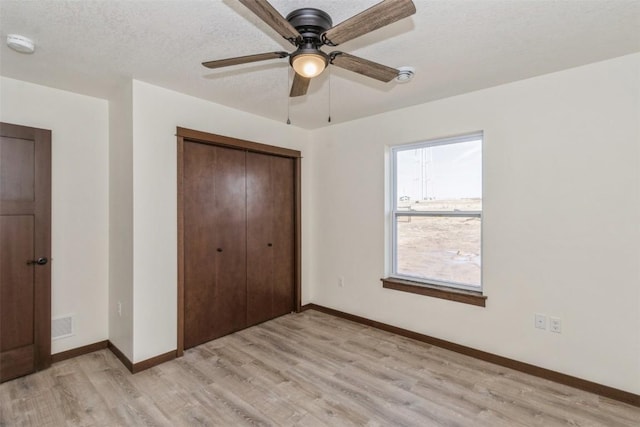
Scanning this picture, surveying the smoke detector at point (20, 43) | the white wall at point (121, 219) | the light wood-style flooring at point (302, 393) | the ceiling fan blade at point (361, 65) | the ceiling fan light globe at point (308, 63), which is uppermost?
the smoke detector at point (20, 43)

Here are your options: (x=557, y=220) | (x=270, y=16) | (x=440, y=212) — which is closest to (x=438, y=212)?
(x=440, y=212)

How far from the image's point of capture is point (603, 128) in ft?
7.63

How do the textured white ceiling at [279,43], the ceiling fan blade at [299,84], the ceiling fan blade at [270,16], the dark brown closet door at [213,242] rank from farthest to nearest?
Result: the dark brown closet door at [213,242], the ceiling fan blade at [299,84], the textured white ceiling at [279,43], the ceiling fan blade at [270,16]

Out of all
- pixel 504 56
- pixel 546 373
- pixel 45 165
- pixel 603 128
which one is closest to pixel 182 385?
pixel 45 165

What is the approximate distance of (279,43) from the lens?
208 cm

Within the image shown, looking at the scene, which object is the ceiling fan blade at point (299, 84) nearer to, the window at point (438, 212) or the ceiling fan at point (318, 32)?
the ceiling fan at point (318, 32)

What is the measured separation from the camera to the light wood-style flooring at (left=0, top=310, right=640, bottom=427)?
2.09 m

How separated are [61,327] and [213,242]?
1.48m

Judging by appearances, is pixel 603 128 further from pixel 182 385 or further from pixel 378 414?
pixel 182 385

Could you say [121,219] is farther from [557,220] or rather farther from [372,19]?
[557,220]


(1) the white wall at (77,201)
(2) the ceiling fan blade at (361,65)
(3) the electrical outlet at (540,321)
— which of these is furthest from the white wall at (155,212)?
(3) the electrical outlet at (540,321)

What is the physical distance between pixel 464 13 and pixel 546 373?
8.89ft

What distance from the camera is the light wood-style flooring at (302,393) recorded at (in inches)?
82.4

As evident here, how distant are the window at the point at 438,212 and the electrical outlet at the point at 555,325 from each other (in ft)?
2.02
